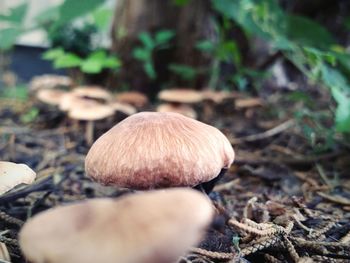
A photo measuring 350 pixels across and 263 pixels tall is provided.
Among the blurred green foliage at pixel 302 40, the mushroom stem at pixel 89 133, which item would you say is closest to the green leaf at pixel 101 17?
the mushroom stem at pixel 89 133

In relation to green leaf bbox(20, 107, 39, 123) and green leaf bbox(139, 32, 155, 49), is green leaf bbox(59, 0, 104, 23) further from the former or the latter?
green leaf bbox(20, 107, 39, 123)

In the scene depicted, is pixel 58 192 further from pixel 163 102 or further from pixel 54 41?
pixel 54 41

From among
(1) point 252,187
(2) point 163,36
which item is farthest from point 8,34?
(1) point 252,187

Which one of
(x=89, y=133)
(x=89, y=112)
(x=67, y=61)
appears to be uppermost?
(x=67, y=61)

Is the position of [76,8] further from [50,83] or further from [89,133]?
[50,83]

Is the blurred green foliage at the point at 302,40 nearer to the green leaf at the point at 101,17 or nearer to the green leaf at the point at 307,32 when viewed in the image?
the green leaf at the point at 307,32
